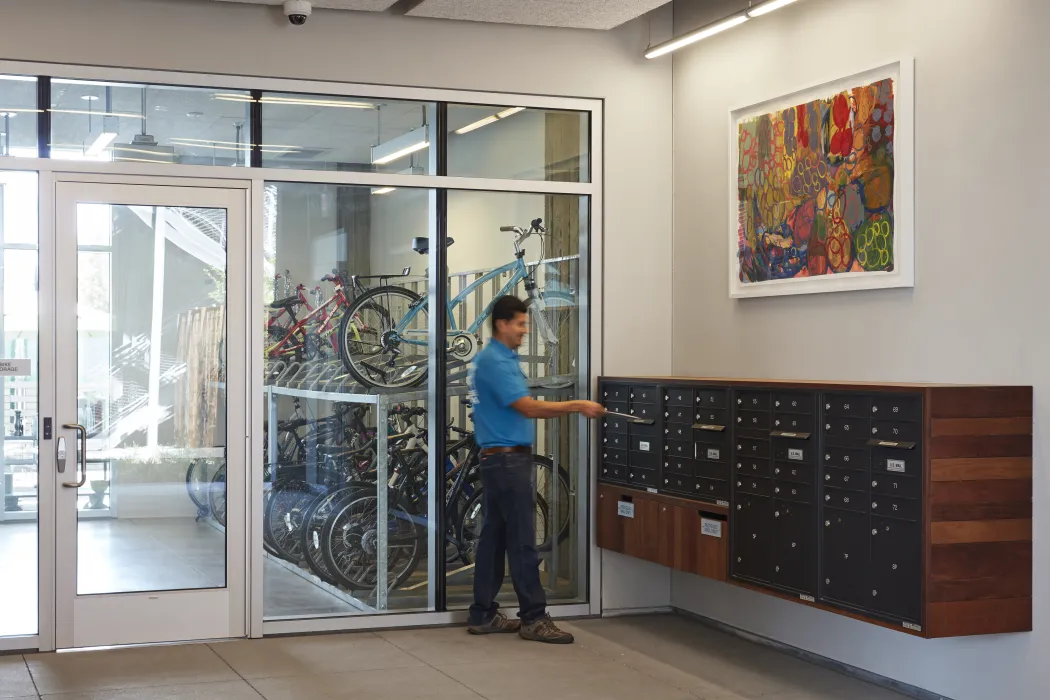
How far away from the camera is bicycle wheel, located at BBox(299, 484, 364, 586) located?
20.2 ft

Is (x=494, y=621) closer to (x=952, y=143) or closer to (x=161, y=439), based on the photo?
(x=161, y=439)

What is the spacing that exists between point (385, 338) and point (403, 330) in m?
0.11

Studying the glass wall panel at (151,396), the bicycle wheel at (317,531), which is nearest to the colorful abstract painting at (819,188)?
the bicycle wheel at (317,531)

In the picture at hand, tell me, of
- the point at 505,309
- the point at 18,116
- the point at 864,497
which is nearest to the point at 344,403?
the point at 505,309

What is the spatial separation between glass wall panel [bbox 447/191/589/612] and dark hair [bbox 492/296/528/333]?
21.7 inches

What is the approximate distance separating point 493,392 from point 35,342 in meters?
2.21

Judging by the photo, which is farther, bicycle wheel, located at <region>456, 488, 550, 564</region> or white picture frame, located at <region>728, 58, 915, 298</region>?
bicycle wheel, located at <region>456, 488, 550, 564</region>

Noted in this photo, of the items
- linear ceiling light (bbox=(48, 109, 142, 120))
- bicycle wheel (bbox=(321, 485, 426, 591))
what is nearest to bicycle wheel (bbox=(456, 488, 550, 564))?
bicycle wheel (bbox=(321, 485, 426, 591))

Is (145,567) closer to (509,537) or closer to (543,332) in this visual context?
(509,537)

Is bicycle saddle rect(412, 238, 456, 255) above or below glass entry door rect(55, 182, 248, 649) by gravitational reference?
above

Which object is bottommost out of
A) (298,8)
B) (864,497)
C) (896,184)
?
(864,497)

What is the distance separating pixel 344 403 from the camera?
624 cm

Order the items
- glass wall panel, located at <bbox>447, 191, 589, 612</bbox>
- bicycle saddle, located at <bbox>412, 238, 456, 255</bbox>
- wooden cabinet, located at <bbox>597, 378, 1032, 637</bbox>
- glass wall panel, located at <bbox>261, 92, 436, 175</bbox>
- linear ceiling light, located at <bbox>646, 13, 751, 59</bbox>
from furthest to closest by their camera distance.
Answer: glass wall panel, located at <bbox>447, 191, 589, 612</bbox>
bicycle saddle, located at <bbox>412, 238, 456, 255</bbox>
glass wall panel, located at <bbox>261, 92, 436, 175</bbox>
linear ceiling light, located at <bbox>646, 13, 751, 59</bbox>
wooden cabinet, located at <bbox>597, 378, 1032, 637</bbox>

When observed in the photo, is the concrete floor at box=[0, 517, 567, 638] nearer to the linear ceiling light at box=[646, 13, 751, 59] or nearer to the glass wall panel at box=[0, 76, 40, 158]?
the glass wall panel at box=[0, 76, 40, 158]
